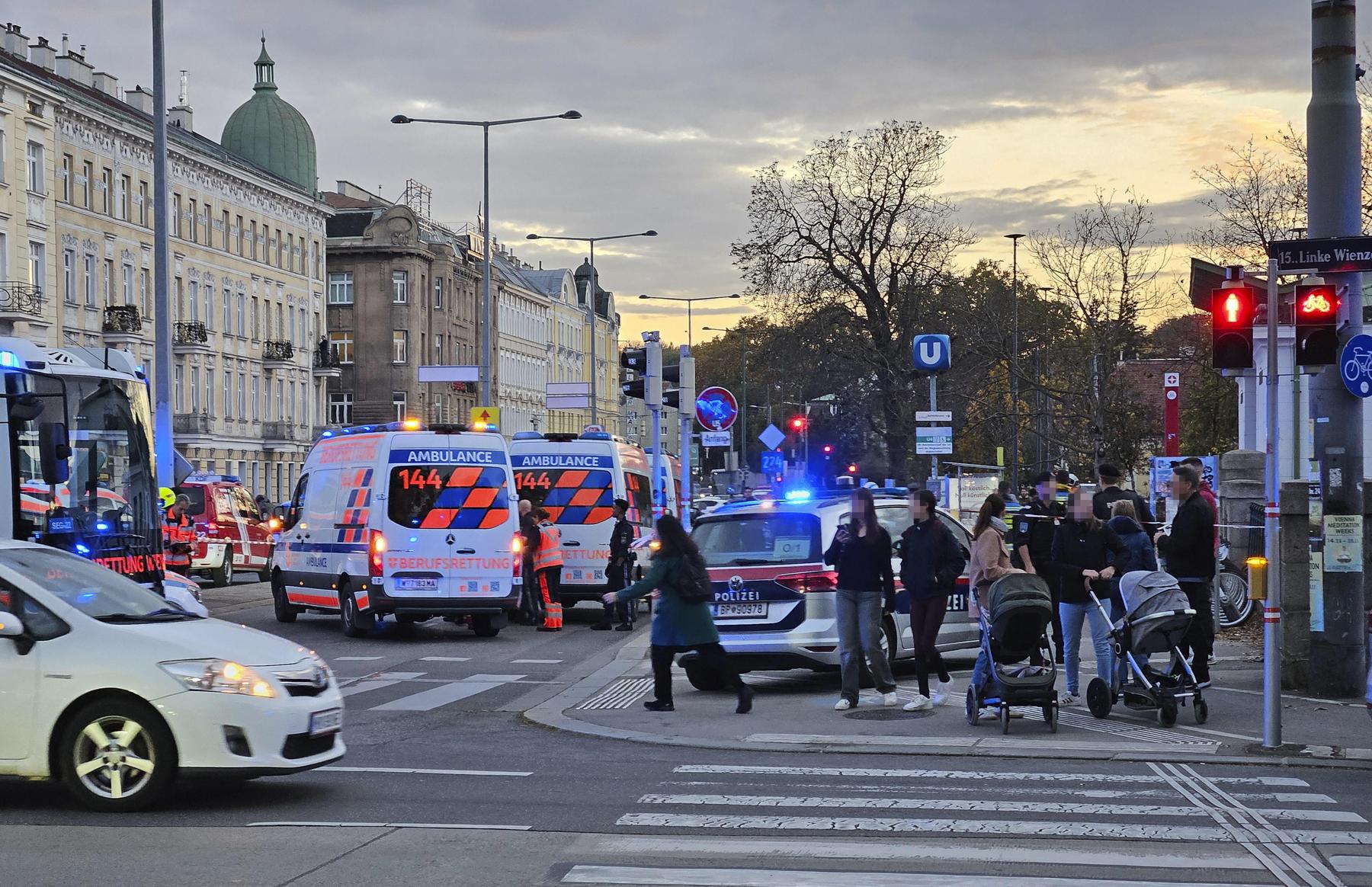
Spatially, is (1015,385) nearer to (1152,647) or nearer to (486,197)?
(486,197)

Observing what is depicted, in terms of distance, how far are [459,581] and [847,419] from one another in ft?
137

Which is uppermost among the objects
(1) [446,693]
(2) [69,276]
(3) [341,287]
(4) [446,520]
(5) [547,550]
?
(3) [341,287]

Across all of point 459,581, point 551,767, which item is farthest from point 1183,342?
point 551,767

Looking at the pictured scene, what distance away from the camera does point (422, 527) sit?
23281 mm

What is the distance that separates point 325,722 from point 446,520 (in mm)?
12958

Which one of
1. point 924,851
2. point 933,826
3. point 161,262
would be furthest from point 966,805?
point 161,262

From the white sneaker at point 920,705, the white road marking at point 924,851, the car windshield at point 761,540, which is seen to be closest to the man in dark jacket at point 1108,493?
the white sneaker at point 920,705

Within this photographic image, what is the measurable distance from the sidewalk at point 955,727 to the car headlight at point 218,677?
3979 millimetres

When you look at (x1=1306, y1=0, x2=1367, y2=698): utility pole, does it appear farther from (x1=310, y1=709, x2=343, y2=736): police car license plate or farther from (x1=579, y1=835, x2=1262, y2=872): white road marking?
(x1=310, y1=709, x2=343, y2=736): police car license plate

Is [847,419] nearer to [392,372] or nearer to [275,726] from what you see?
[392,372]

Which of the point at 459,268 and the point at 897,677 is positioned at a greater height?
the point at 459,268

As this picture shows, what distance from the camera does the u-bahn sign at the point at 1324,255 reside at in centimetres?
1341

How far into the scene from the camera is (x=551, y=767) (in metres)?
11.9

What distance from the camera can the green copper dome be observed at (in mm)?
85062
